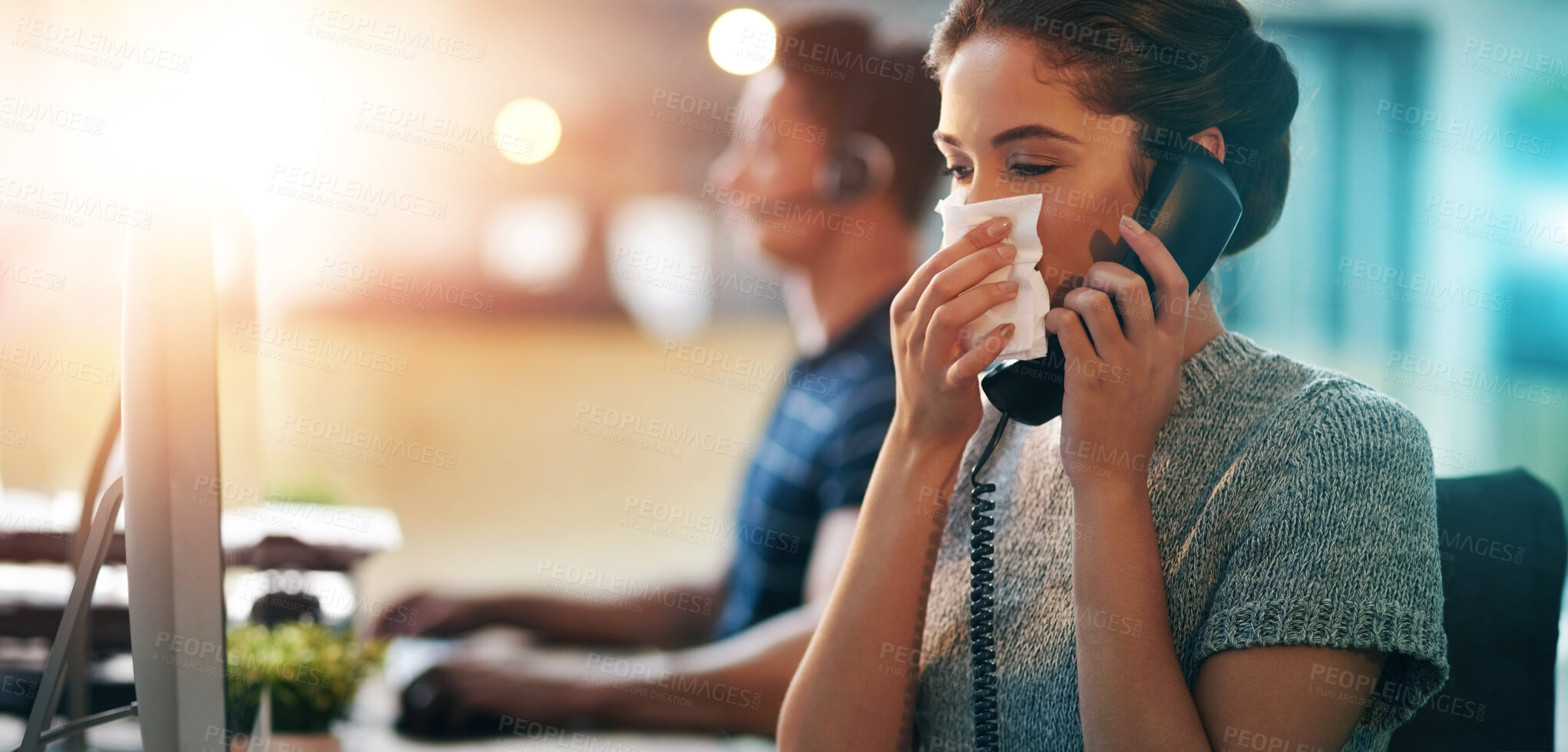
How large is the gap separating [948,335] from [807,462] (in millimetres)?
684

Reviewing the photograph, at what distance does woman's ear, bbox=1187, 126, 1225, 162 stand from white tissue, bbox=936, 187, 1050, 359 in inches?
7.2

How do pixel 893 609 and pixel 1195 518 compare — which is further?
pixel 893 609

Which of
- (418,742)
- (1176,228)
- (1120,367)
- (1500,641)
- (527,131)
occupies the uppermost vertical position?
(527,131)

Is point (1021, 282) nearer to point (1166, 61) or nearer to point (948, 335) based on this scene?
point (948, 335)

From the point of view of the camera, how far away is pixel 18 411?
2.75m

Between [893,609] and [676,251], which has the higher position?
[676,251]

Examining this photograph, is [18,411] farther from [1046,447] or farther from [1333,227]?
[1333,227]

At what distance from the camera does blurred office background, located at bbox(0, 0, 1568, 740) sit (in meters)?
2.74

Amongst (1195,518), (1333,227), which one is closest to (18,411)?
(1195,518)

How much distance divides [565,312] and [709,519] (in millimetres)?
1053

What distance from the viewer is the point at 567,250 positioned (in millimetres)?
4051

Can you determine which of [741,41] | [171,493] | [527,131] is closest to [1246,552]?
[171,493]

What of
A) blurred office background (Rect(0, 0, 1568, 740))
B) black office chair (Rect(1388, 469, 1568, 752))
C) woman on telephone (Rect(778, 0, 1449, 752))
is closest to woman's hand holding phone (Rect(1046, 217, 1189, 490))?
woman on telephone (Rect(778, 0, 1449, 752))

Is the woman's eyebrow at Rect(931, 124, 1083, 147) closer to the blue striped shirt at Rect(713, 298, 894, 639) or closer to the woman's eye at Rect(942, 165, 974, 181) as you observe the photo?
the woman's eye at Rect(942, 165, 974, 181)
